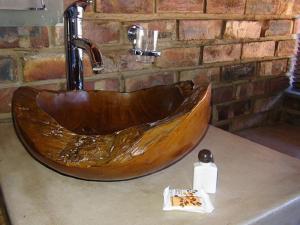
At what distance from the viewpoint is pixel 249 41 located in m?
1.20

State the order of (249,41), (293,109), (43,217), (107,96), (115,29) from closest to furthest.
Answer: (43,217), (107,96), (115,29), (249,41), (293,109)

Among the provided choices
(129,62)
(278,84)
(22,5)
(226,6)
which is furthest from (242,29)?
(22,5)

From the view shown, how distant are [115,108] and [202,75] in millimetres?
443

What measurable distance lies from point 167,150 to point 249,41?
33.8 inches

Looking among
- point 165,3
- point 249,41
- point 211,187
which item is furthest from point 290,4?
point 211,187

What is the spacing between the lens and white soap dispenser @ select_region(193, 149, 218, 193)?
0.51 metres

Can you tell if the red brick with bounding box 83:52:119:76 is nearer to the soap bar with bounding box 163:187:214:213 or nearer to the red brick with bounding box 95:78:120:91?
the red brick with bounding box 95:78:120:91

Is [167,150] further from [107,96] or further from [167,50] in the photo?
[167,50]

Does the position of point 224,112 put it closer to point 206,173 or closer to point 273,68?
point 273,68

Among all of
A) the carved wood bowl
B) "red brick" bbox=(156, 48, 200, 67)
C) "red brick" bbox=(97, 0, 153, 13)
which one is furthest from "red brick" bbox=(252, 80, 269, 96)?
the carved wood bowl

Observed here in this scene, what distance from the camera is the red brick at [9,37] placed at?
0.74m

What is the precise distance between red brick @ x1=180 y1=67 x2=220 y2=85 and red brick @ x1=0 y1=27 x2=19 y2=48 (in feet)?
1.76

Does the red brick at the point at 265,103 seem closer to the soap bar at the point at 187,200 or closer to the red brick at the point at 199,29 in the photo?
the red brick at the point at 199,29

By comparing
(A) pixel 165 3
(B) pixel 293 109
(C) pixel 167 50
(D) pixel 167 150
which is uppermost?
→ (A) pixel 165 3
